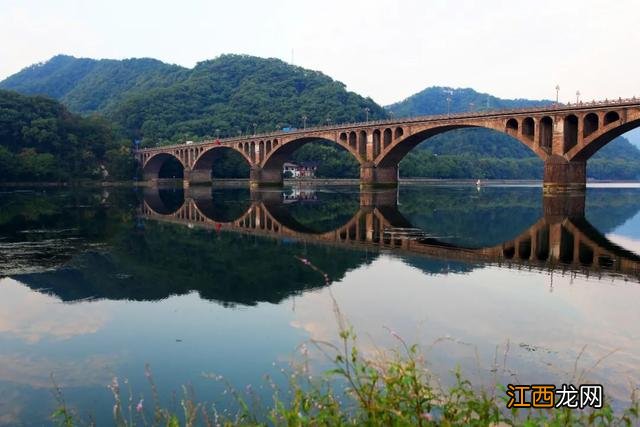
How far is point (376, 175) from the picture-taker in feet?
295

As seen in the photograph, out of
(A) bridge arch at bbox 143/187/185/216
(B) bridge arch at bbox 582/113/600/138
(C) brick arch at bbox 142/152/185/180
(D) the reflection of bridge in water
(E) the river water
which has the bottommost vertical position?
(E) the river water

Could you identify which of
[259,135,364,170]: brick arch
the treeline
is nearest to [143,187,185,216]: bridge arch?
[259,135,364,170]: brick arch

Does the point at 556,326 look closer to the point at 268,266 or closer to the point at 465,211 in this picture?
the point at 268,266

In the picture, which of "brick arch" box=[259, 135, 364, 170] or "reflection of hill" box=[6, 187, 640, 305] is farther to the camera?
"brick arch" box=[259, 135, 364, 170]

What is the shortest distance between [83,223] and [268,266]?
20.9 m

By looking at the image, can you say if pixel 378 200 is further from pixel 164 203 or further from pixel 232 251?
pixel 232 251

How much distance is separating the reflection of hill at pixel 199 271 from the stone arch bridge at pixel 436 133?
45.9 meters

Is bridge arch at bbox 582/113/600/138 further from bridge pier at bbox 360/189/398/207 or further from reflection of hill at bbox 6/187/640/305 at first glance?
bridge pier at bbox 360/189/398/207

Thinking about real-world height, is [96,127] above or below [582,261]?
above

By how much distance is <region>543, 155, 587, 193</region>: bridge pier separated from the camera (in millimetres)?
62938

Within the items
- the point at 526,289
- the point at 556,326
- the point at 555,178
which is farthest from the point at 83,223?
the point at 555,178

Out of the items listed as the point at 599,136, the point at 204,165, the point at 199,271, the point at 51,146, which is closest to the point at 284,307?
the point at 199,271

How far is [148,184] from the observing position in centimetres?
13612

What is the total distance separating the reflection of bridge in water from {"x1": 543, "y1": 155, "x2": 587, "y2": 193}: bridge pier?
1961cm
